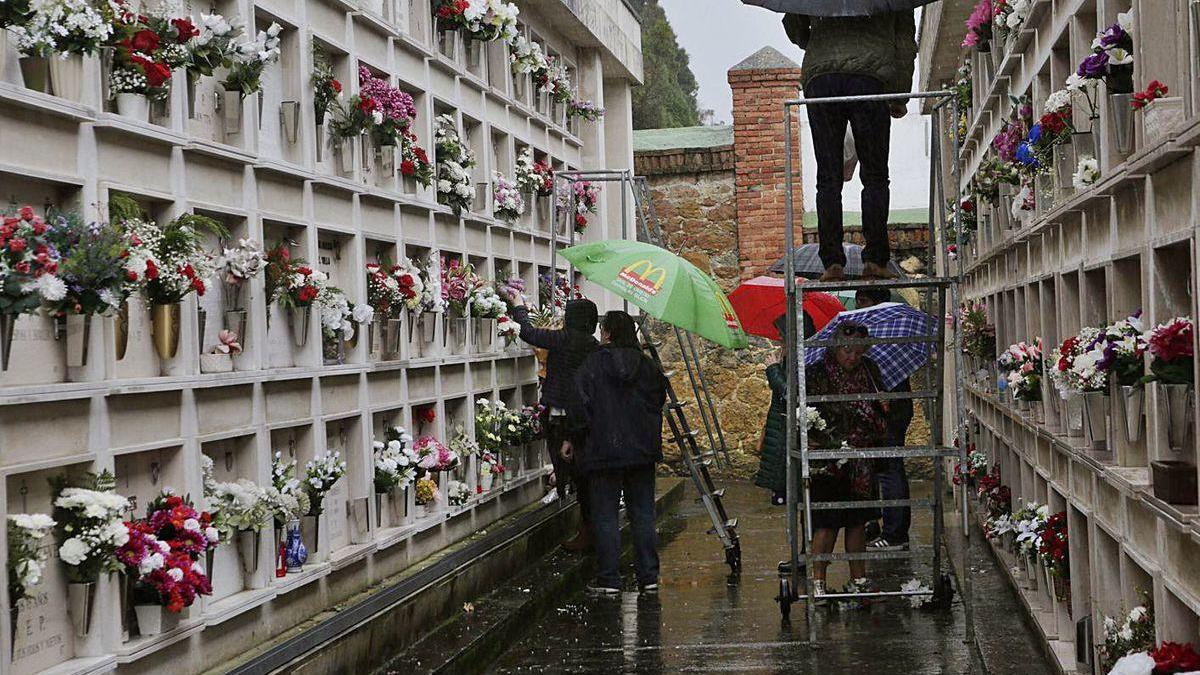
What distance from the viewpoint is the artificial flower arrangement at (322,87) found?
7359 millimetres

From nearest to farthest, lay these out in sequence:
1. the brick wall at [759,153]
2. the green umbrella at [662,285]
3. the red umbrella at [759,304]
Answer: the green umbrella at [662,285]
the red umbrella at [759,304]
the brick wall at [759,153]

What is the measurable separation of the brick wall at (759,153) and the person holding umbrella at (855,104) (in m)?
8.46

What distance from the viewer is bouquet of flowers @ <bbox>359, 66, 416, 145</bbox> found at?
798cm

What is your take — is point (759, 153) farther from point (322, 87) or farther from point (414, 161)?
point (322, 87)

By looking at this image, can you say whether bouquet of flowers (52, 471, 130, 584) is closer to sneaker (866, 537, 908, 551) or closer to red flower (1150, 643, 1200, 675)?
red flower (1150, 643, 1200, 675)

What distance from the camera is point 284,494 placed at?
6.70 m

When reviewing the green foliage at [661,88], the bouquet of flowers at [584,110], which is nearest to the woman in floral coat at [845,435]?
the bouquet of flowers at [584,110]

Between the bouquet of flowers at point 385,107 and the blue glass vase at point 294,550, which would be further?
the bouquet of flowers at point 385,107

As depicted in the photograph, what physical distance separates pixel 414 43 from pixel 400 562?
2863 millimetres

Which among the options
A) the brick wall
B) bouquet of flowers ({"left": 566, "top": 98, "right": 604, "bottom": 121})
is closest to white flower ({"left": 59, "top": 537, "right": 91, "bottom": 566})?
bouquet of flowers ({"left": 566, "top": 98, "right": 604, "bottom": 121})

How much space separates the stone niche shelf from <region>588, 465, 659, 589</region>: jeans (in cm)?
77

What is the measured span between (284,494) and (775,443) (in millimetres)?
3515

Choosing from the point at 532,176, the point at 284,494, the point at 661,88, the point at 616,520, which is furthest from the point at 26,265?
the point at 661,88

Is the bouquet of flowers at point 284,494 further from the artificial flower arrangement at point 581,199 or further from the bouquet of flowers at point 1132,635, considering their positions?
the artificial flower arrangement at point 581,199
